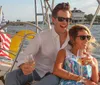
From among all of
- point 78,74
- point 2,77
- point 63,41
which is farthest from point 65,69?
point 2,77

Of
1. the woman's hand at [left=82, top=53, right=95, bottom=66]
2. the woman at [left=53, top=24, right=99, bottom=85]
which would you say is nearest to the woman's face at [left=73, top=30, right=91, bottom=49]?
the woman at [left=53, top=24, right=99, bottom=85]

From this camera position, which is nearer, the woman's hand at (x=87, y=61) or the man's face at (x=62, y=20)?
the woman's hand at (x=87, y=61)

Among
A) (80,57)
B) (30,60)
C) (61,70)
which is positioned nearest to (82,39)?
(80,57)

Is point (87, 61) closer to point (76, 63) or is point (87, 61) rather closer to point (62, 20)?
point (76, 63)

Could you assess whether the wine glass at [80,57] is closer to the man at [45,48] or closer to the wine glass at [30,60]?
the man at [45,48]

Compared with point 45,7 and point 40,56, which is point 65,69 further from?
point 45,7

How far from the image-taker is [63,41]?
9.02 feet

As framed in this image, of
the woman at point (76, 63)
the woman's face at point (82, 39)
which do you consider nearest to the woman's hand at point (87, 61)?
the woman at point (76, 63)

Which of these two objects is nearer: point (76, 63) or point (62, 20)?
point (76, 63)

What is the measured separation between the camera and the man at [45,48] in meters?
2.67

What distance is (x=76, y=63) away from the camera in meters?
2.54

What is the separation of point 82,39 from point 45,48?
35 centimetres

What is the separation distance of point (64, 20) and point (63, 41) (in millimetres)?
202

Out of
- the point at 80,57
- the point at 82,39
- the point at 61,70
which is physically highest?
the point at 82,39
